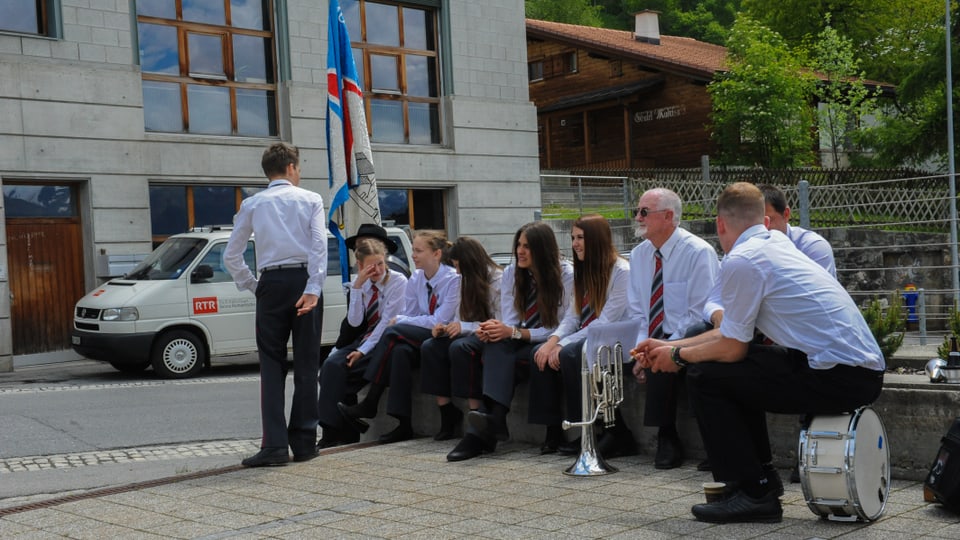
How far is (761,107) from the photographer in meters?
36.7

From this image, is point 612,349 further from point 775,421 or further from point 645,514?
point 645,514

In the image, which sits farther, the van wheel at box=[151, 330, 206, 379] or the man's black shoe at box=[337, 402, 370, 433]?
the van wheel at box=[151, 330, 206, 379]

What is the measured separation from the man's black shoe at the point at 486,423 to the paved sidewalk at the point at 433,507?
0.59 ft

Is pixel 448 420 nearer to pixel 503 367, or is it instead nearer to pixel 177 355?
pixel 503 367

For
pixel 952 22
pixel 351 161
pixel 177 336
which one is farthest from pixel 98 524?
pixel 952 22

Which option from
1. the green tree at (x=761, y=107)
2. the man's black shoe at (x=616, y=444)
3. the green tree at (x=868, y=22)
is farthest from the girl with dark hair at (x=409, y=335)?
the green tree at (x=868, y=22)

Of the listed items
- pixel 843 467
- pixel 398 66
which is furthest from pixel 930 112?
pixel 843 467

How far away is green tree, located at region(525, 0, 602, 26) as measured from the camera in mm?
60200

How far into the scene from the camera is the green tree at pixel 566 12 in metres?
60.2

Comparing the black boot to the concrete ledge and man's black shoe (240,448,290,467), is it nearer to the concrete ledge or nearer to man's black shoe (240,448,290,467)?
the concrete ledge

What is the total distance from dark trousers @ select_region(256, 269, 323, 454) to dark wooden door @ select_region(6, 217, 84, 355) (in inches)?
467

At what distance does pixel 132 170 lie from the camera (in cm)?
1903

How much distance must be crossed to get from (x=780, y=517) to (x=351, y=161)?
7971 millimetres

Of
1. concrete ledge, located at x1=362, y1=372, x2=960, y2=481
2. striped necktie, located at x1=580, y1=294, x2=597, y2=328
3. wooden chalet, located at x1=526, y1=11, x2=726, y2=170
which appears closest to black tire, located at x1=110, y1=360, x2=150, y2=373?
concrete ledge, located at x1=362, y1=372, x2=960, y2=481
